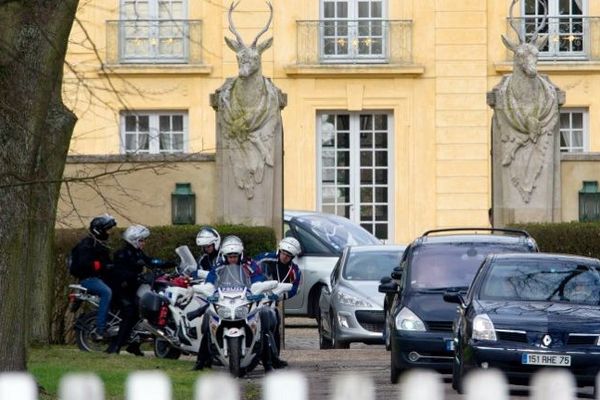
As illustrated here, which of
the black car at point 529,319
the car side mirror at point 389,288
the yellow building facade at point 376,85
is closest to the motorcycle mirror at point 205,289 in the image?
the car side mirror at point 389,288

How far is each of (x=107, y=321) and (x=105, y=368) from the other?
342cm

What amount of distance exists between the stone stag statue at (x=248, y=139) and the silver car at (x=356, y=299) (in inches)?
65.5

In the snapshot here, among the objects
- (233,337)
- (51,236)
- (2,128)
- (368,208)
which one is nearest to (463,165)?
(368,208)

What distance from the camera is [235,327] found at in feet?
65.5

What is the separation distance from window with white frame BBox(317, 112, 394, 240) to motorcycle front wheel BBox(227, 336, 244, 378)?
20.7 metres

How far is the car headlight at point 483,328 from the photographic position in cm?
1647

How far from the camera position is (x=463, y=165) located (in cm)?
4153

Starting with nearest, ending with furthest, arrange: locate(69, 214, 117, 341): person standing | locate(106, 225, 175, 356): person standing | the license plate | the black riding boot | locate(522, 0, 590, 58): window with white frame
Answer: the license plate < the black riding boot < locate(106, 225, 175, 356): person standing < locate(69, 214, 117, 341): person standing < locate(522, 0, 590, 58): window with white frame

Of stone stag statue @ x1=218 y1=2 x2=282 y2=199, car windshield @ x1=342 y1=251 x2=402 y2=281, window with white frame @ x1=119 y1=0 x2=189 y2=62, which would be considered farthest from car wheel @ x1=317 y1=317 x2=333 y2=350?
window with white frame @ x1=119 y1=0 x2=189 y2=62

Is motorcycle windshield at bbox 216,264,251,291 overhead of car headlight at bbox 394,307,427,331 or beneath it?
overhead

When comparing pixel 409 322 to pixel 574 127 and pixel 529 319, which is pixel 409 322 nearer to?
pixel 529 319

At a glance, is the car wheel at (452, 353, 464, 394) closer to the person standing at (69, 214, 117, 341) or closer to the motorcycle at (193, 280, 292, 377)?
the motorcycle at (193, 280, 292, 377)

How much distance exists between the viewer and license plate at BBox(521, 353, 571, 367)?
53.4 ft

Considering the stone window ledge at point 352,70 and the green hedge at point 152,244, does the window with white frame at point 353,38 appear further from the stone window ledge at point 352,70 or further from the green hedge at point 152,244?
the green hedge at point 152,244
